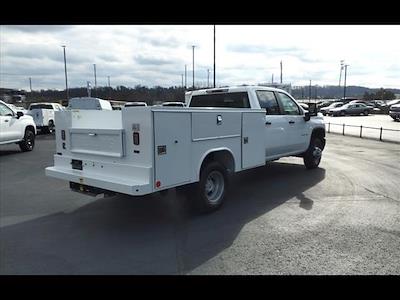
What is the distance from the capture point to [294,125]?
29.1ft

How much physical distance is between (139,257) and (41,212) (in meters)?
2.72

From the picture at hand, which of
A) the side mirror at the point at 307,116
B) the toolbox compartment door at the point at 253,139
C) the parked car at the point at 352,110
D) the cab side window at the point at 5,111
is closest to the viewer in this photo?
the toolbox compartment door at the point at 253,139

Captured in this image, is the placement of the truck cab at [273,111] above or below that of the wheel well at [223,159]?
above

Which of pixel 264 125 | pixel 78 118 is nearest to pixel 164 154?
pixel 78 118

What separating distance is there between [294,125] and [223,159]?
315 centimetres

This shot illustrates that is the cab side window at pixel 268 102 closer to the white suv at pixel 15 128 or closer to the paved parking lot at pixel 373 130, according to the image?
the white suv at pixel 15 128

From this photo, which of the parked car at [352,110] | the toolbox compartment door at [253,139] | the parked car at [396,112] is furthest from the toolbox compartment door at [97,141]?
the parked car at [352,110]

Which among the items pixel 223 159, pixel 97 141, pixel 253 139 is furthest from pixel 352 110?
pixel 97 141

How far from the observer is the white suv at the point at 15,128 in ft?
42.7

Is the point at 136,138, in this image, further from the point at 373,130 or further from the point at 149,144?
the point at 373,130

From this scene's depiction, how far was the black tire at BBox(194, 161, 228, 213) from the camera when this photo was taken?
581 cm

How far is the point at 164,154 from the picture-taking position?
509 cm

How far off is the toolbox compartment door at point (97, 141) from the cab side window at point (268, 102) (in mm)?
3638
